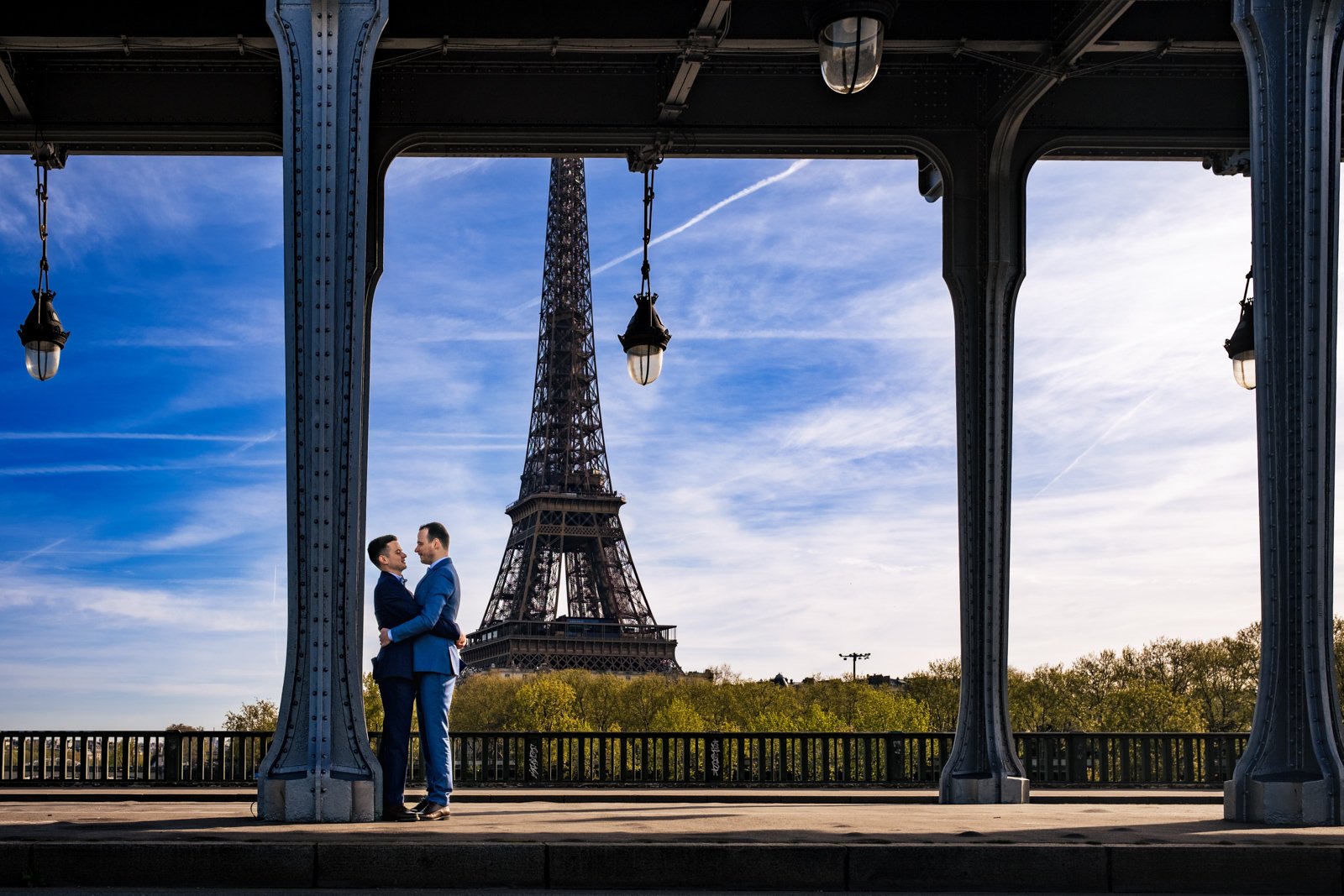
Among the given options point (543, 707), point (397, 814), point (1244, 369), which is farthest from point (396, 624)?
point (543, 707)

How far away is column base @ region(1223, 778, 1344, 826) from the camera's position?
10258 millimetres

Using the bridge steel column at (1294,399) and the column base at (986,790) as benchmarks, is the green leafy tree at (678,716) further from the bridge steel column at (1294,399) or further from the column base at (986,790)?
the bridge steel column at (1294,399)

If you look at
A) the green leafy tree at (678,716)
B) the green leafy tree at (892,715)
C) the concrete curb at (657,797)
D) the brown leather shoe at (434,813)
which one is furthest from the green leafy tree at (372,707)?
the brown leather shoe at (434,813)

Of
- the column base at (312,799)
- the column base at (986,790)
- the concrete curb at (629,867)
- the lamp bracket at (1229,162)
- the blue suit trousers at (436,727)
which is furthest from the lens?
the lamp bracket at (1229,162)

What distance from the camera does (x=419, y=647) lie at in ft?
34.2

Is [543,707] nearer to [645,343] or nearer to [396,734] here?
[645,343]

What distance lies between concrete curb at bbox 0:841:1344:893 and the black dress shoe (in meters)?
2.00

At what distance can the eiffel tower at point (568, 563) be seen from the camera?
258 ft

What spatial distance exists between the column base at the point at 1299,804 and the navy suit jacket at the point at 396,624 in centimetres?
543

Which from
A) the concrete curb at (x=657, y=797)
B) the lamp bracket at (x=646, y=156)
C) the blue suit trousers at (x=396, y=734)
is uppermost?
the lamp bracket at (x=646, y=156)

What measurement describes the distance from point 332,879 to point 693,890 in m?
1.88

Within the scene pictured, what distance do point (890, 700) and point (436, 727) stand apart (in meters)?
68.9

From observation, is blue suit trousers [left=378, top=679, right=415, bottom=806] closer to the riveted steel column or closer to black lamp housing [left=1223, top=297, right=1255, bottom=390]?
the riveted steel column

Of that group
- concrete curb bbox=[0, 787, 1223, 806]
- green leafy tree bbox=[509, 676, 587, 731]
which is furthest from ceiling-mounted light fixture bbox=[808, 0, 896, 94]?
green leafy tree bbox=[509, 676, 587, 731]
